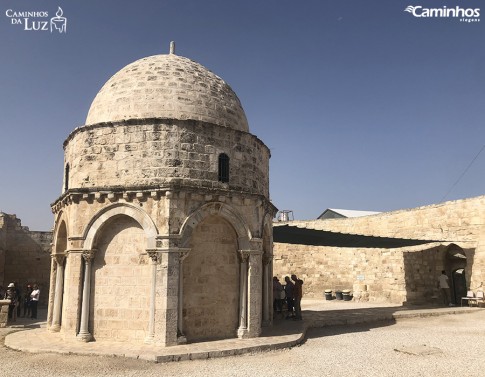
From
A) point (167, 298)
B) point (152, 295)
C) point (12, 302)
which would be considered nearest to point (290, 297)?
point (167, 298)

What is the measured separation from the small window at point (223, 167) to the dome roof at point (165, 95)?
3.64 feet

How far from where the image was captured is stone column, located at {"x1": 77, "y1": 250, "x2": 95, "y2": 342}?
957 cm

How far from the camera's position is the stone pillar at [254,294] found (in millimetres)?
10258

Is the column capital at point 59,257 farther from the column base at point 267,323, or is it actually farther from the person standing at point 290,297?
the person standing at point 290,297

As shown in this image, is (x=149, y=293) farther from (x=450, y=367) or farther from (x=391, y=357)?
(x=450, y=367)

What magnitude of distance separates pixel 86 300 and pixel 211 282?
305cm

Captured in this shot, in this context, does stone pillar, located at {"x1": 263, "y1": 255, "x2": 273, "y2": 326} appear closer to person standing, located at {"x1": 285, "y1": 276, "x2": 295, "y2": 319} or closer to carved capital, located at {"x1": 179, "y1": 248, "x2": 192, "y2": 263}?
person standing, located at {"x1": 285, "y1": 276, "x2": 295, "y2": 319}

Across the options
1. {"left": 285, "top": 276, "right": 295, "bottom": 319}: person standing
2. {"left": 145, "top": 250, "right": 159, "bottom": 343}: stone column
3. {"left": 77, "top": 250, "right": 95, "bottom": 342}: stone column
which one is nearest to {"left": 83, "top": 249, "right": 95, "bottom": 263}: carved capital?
{"left": 77, "top": 250, "right": 95, "bottom": 342}: stone column

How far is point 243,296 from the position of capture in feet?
34.1

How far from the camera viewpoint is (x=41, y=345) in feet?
30.6

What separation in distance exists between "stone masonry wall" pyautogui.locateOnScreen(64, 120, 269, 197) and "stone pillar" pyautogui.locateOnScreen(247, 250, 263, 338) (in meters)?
1.90

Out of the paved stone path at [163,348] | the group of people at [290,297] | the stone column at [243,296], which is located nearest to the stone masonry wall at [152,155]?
the stone column at [243,296]

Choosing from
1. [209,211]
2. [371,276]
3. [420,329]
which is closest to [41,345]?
[209,211]

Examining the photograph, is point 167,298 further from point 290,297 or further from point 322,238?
point 322,238
